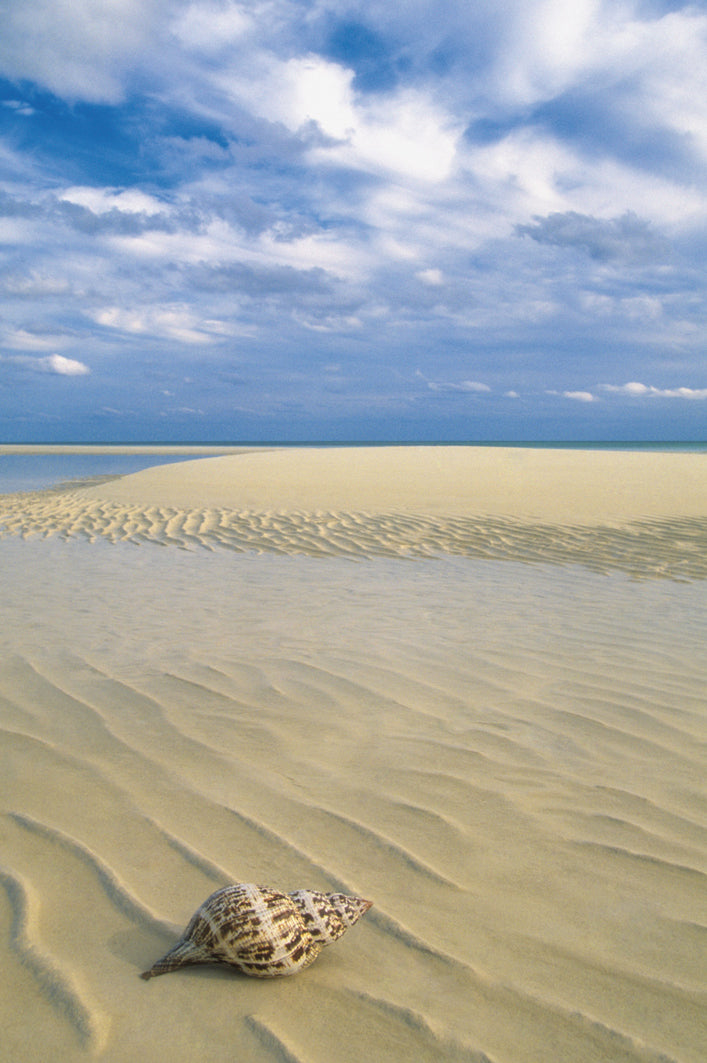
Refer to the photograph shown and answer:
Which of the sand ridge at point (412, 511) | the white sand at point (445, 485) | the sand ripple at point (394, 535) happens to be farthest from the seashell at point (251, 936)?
the white sand at point (445, 485)

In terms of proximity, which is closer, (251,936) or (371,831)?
(251,936)

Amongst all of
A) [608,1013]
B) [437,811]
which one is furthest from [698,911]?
[437,811]

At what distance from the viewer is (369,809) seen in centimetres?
257

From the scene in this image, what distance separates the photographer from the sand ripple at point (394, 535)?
8.01m

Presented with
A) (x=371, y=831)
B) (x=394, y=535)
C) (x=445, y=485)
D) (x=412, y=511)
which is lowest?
(x=371, y=831)

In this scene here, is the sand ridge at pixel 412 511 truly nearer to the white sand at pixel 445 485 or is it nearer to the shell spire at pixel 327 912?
the white sand at pixel 445 485

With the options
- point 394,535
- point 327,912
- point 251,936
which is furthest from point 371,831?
point 394,535

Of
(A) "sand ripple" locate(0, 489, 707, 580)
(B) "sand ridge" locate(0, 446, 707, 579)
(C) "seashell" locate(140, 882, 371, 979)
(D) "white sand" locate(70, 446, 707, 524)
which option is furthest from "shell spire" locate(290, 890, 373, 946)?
(D) "white sand" locate(70, 446, 707, 524)

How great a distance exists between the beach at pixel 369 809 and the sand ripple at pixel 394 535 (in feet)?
4.52

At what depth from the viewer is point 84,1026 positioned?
63.8 inches

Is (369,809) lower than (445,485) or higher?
lower

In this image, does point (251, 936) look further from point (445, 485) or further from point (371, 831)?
point (445, 485)

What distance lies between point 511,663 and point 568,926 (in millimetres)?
2300

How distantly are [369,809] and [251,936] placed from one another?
0.89m
